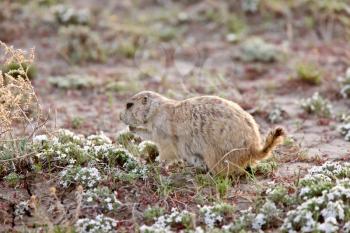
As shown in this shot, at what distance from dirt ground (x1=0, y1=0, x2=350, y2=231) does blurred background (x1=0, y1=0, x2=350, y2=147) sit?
21 millimetres

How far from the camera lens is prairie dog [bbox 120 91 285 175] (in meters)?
6.73

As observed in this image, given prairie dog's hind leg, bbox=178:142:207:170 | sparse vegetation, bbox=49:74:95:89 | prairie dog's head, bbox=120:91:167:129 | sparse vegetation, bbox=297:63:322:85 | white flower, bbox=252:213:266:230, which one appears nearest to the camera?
white flower, bbox=252:213:266:230

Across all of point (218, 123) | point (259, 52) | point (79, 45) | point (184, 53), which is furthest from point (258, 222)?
point (184, 53)

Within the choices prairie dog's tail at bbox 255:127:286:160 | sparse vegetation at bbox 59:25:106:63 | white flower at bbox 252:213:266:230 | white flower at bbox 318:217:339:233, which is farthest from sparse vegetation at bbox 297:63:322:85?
white flower at bbox 318:217:339:233

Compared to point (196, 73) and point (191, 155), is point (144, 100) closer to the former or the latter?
point (191, 155)

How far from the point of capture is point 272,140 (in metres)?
6.63

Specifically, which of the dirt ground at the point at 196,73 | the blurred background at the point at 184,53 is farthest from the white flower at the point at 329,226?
the blurred background at the point at 184,53

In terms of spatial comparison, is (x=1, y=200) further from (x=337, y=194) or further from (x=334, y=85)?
(x=334, y=85)

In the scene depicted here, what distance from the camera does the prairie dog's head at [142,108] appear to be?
7.36 metres

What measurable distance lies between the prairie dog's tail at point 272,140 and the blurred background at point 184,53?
1.62m

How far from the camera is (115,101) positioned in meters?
10.6

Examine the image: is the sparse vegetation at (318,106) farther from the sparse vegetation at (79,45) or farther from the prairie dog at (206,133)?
the sparse vegetation at (79,45)


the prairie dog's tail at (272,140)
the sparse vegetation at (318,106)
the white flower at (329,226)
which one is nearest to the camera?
the white flower at (329,226)

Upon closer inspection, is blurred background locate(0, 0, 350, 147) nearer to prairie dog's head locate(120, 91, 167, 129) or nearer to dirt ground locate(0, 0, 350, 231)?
dirt ground locate(0, 0, 350, 231)
